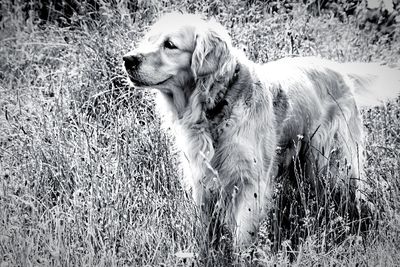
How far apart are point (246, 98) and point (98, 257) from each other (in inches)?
50.8

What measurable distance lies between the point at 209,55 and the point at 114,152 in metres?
1.10

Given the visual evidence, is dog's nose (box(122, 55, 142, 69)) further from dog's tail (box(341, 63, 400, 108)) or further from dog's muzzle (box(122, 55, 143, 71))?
dog's tail (box(341, 63, 400, 108))

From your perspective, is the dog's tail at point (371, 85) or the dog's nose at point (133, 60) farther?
the dog's tail at point (371, 85)

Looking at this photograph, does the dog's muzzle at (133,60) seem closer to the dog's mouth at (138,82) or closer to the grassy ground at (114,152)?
the dog's mouth at (138,82)

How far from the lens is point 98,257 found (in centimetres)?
277

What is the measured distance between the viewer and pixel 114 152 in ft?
12.9

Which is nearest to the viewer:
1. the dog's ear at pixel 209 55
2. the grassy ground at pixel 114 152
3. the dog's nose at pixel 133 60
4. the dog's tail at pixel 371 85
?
the grassy ground at pixel 114 152

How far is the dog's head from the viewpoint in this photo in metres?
3.18

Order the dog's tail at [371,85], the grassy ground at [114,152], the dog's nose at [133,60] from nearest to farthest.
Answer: the grassy ground at [114,152] → the dog's nose at [133,60] → the dog's tail at [371,85]

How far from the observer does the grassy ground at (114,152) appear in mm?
2820

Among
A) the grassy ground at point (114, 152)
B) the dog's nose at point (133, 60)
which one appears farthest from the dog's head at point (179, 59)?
the grassy ground at point (114, 152)

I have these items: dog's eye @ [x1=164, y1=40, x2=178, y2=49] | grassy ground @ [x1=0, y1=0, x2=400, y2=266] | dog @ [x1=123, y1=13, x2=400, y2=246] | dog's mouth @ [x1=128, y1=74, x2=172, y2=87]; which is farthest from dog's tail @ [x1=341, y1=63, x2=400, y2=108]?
dog's mouth @ [x1=128, y1=74, x2=172, y2=87]

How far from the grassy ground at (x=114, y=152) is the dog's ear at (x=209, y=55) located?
76 centimetres

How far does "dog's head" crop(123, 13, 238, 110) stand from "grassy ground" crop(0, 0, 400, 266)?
565mm
